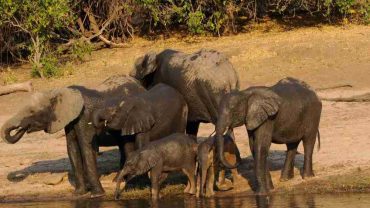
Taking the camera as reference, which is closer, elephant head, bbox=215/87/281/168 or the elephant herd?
elephant head, bbox=215/87/281/168

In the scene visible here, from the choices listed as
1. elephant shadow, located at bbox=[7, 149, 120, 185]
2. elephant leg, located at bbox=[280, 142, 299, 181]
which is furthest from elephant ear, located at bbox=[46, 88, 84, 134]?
elephant leg, located at bbox=[280, 142, 299, 181]

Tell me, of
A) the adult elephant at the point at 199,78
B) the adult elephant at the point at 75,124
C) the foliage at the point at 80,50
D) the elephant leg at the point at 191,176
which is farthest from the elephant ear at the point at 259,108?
the foliage at the point at 80,50

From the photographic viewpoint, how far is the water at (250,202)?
543 inches

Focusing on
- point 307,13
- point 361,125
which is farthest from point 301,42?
point 361,125

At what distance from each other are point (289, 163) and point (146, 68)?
3.06 metres

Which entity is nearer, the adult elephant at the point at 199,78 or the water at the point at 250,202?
the water at the point at 250,202

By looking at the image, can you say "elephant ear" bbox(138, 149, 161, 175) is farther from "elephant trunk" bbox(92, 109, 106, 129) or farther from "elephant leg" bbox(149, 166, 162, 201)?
"elephant trunk" bbox(92, 109, 106, 129)

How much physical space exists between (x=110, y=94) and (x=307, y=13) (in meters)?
16.1

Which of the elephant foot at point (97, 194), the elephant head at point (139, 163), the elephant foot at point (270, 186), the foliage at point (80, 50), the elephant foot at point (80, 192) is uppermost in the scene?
the elephant head at point (139, 163)

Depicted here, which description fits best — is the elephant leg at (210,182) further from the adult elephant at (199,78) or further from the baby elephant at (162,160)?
the adult elephant at (199,78)

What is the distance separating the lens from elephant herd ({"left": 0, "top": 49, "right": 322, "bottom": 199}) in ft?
47.8

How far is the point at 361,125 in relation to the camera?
18484 millimetres

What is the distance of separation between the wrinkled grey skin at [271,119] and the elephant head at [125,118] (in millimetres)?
1356

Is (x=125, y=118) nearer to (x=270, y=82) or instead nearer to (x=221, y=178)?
(x=221, y=178)
